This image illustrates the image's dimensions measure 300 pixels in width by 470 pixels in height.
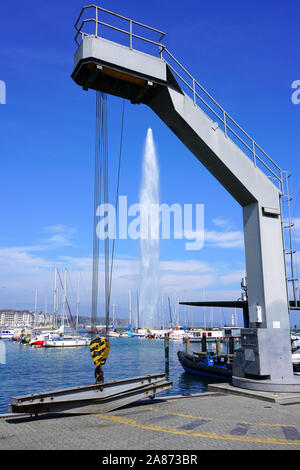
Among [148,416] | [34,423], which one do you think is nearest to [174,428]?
[148,416]

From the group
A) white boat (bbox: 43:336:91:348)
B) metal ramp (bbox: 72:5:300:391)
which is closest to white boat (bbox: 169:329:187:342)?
white boat (bbox: 43:336:91:348)

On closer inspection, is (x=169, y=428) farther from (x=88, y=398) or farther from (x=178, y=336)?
(x=178, y=336)

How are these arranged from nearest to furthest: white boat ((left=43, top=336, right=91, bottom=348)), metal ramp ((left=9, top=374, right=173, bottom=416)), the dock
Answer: the dock → metal ramp ((left=9, top=374, right=173, bottom=416)) → white boat ((left=43, top=336, right=91, bottom=348))

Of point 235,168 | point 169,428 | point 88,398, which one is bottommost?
point 169,428

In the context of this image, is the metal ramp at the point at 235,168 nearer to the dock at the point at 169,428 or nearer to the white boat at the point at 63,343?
the dock at the point at 169,428

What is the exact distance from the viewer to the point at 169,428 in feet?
30.2

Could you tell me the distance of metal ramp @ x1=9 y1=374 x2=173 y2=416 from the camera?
10.1 meters

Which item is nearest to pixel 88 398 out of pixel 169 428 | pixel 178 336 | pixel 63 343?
pixel 169 428

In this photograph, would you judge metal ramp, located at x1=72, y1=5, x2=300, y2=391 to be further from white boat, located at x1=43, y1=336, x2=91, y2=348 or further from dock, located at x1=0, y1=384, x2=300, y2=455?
white boat, located at x1=43, y1=336, x2=91, y2=348

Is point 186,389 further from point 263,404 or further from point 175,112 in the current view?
point 175,112

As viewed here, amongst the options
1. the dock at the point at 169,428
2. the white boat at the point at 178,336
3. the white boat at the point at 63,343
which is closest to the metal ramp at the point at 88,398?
the dock at the point at 169,428

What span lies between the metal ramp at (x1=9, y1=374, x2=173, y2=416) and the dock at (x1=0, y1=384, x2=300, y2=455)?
0.79 ft

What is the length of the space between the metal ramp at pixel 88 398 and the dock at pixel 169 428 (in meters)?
0.24

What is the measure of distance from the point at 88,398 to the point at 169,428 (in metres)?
2.86
